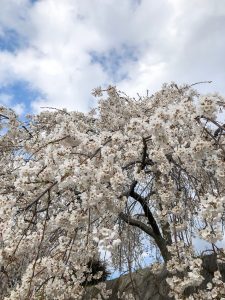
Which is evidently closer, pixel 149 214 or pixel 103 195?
pixel 103 195

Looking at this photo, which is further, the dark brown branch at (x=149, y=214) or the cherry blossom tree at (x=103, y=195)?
the dark brown branch at (x=149, y=214)

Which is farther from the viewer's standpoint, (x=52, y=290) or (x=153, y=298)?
(x=153, y=298)

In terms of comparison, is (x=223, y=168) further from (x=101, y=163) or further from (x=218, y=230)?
(x=101, y=163)

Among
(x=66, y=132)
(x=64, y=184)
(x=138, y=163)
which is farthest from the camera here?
(x=138, y=163)

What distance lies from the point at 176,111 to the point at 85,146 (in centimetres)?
84

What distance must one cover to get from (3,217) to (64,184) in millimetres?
709

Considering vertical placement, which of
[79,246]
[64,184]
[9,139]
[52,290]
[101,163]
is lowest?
[52,290]

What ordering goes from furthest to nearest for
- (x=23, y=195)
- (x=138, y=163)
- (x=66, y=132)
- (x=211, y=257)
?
(x=211, y=257)
(x=138, y=163)
(x=23, y=195)
(x=66, y=132)

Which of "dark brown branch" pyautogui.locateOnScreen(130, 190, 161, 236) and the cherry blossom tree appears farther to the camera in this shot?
"dark brown branch" pyautogui.locateOnScreen(130, 190, 161, 236)

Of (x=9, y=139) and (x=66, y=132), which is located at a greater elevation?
(x=9, y=139)

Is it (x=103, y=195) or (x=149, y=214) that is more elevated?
(x=149, y=214)

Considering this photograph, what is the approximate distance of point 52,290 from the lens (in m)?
3.53

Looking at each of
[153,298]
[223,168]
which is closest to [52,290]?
[223,168]

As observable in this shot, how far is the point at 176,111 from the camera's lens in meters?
3.40
